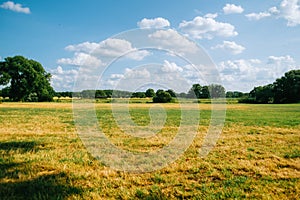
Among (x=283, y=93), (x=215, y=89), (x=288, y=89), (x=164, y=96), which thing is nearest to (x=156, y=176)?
(x=215, y=89)

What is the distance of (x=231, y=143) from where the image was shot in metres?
10.9

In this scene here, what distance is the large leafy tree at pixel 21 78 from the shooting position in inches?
2804

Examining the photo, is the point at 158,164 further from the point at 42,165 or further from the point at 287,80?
the point at 287,80

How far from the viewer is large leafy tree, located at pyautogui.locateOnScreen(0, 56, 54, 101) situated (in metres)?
71.2

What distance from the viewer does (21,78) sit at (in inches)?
2849

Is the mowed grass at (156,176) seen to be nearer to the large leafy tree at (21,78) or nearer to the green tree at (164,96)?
the green tree at (164,96)

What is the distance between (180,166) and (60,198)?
3413 millimetres

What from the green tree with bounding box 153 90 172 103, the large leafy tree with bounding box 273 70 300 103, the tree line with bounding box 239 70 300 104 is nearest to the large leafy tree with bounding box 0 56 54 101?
the green tree with bounding box 153 90 172 103

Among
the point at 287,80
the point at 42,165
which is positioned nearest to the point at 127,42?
the point at 42,165

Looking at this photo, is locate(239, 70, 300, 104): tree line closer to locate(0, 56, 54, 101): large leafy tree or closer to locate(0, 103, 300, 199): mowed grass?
locate(0, 56, 54, 101): large leafy tree

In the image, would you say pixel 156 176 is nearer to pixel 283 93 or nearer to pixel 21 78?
pixel 21 78

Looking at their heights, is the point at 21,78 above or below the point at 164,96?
above

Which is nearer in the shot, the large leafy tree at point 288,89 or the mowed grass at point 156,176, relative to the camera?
the mowed grass at point 156,176

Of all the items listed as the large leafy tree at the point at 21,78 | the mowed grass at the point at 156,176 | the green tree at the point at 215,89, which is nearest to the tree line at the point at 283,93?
the large leafy tree at the point at 21,78
